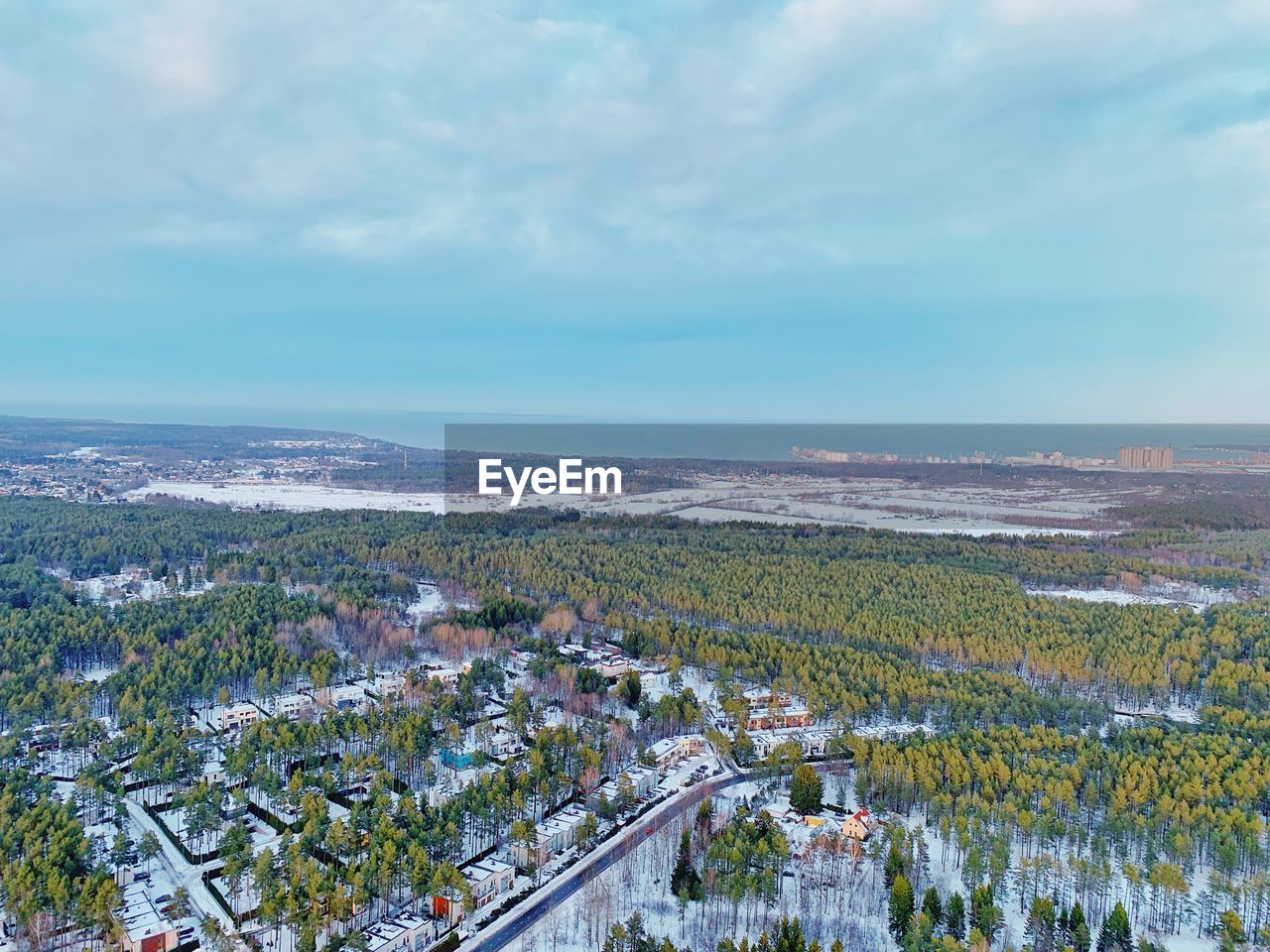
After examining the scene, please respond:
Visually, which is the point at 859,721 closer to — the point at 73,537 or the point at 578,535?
the point at 578,535

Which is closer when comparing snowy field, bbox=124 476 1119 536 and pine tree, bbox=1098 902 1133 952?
pine tree, bbox=1098 902 1133 952

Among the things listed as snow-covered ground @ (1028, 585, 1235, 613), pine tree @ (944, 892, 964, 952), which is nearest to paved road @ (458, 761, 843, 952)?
pine tree @ (944, 892, 964, 952)

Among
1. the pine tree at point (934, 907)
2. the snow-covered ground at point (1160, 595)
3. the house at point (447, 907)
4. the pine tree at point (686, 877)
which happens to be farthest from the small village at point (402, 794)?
the snow-covered ground at point (1160, 595)

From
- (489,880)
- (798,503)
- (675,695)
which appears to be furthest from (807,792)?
(798,503)

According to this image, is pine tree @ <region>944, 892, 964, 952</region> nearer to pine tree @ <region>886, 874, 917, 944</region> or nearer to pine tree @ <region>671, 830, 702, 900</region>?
pine tree @ <region>886, 874, 917, 944</region>

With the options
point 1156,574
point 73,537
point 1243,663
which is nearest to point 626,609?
point 1243,663

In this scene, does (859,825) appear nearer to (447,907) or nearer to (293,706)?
(447,907)

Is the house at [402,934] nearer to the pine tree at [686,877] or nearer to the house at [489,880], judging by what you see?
the house at [489,880]
